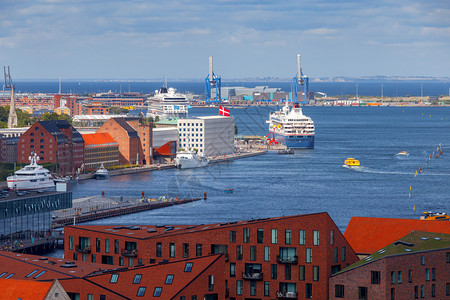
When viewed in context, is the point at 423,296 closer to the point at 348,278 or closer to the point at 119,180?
the point at 348,278

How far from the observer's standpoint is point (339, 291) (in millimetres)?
20234

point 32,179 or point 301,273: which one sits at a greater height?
point 301,273

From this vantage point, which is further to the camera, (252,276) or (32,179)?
(32,179)

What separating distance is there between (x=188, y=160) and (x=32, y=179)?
16475mm

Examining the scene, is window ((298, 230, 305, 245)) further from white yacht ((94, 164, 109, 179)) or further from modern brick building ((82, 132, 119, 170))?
modern brick building ((82, 132, 119, 170))

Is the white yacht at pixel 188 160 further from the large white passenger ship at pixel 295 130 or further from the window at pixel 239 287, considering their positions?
the window at pixel 239 287

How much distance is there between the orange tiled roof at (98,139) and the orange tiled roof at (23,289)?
48.1 meters

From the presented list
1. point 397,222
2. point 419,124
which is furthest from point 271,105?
point 397,222

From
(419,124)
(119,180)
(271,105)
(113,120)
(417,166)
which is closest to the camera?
(119,180)

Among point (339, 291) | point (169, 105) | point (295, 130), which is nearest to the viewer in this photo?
point (339, 291)

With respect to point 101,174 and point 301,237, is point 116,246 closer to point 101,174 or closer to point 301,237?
point 301,237

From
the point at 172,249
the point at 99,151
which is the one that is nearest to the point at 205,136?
the point at 99,151

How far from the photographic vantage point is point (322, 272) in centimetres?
2083

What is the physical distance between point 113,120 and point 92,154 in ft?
17.2
